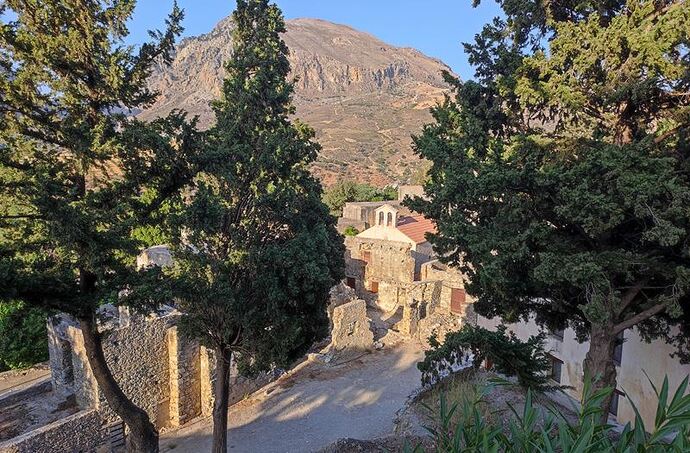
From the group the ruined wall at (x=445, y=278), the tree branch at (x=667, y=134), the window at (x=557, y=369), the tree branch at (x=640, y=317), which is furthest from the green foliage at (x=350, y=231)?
the tree branch at (x=667, y=134)

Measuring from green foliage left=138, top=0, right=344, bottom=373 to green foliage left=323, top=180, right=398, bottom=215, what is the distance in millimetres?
30855

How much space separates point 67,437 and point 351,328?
1188 cm

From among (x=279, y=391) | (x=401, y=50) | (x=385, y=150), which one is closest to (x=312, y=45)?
(x=401, y=50)

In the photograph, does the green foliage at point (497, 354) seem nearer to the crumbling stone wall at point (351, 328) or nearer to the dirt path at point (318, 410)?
the dirt path at point (318, 410)

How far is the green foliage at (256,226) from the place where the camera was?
11.0 meters

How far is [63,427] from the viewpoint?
503 inches

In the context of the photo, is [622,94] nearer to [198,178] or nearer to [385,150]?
[198,178]

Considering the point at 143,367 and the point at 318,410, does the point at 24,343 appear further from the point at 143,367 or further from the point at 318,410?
the point at 318,410

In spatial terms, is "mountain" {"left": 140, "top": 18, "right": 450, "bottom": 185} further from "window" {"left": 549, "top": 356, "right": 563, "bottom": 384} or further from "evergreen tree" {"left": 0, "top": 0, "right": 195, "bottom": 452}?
"window" {"left": 549, "top": 356, "right": 563, "bottom": 384}

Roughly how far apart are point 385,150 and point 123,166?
6974cm

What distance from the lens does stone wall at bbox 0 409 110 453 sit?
1179cm

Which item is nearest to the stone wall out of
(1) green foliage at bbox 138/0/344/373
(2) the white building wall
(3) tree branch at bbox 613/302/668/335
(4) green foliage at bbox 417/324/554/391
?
(1) green foliage at bbox 138/0/344/373

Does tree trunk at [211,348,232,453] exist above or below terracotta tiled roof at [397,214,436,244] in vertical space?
below

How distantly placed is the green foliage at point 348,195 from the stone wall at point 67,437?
103ft
